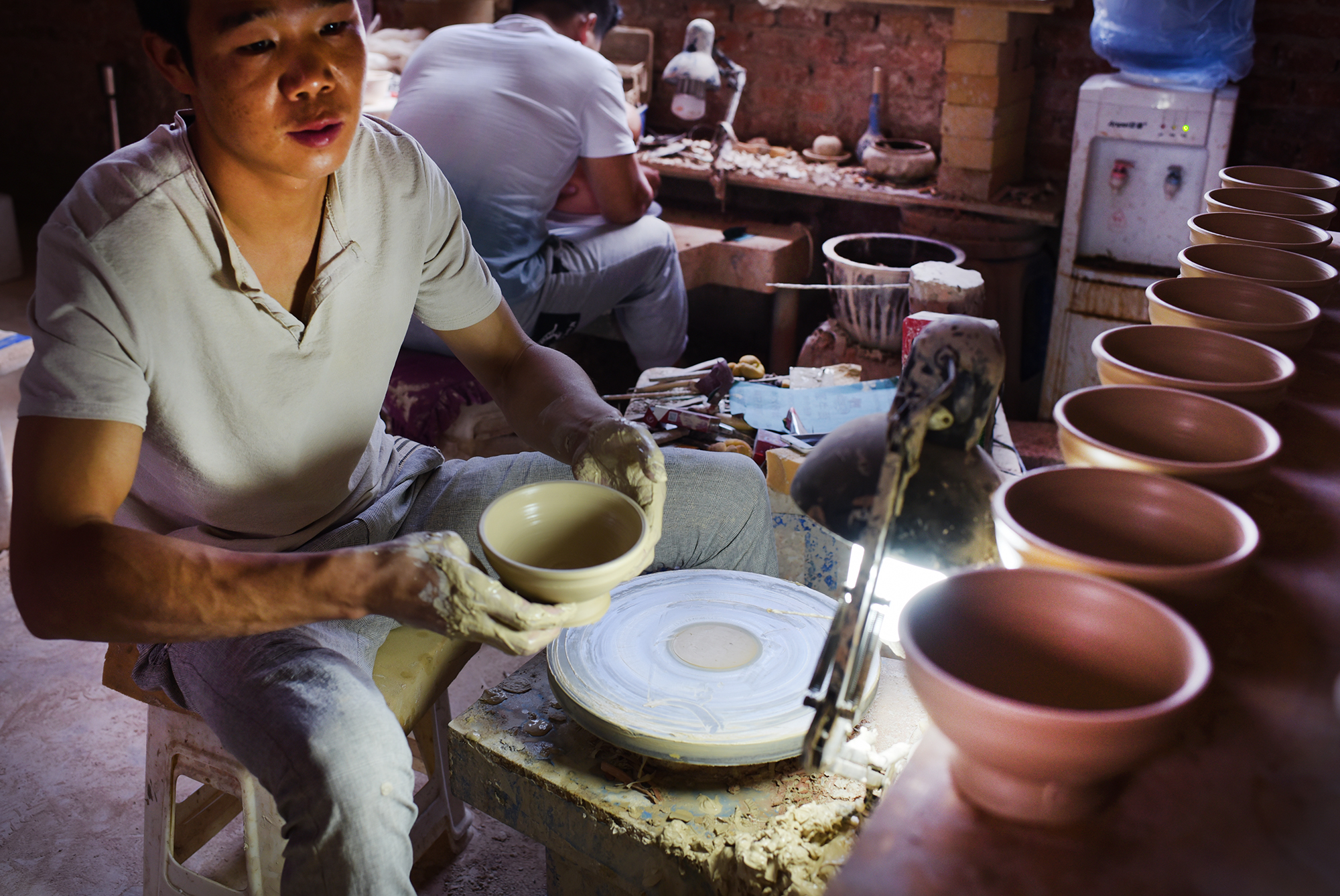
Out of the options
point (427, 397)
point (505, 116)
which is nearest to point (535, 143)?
point (505, 116)

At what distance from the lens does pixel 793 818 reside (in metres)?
1.43

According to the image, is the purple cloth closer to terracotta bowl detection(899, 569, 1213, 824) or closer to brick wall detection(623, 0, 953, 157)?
terracotta bowl detection(899, 569, 1213, 824)

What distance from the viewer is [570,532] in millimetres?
1604

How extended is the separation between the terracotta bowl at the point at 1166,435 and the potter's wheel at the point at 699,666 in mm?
568

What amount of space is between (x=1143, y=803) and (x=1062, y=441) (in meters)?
0.54

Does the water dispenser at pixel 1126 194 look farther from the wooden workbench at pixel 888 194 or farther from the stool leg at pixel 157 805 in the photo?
the stool leg at pixel 157 805

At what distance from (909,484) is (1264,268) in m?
1.16

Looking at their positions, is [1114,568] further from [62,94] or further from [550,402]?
[62,94]

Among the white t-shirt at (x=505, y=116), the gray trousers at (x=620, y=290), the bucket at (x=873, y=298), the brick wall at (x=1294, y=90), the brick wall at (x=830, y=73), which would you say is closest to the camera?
the white t-shirt at (x=505, y=116)

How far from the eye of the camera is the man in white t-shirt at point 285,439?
140 centimetres

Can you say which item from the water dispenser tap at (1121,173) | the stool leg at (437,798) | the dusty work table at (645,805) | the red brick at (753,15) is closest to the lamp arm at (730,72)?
the red brick at (753,15)

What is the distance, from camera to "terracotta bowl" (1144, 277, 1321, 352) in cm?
151

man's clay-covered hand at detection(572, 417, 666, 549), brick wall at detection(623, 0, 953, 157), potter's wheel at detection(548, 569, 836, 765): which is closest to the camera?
potter's wheel at detection(548, 569, 836, 765)

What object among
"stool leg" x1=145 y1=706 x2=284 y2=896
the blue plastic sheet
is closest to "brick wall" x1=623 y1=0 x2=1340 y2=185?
the blue plastic sheet
